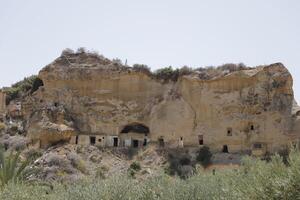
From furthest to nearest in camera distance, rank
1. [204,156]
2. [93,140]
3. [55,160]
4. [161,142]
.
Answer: [93,140]
[161,142]
[204,156]
[55,160]

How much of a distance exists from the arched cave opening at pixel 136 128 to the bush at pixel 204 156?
669 centimetres

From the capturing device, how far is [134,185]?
800 inches

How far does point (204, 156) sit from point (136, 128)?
861 cm

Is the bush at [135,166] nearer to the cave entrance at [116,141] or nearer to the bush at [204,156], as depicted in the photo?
the bush at [204,156]

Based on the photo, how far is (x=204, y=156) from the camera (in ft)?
154

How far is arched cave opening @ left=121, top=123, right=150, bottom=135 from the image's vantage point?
2046 inches

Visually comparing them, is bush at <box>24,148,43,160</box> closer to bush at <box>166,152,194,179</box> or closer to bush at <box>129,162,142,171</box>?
bush at <box>129,162,142,171</box>

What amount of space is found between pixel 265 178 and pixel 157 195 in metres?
5.37

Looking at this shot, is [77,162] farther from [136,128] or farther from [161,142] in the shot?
[136,128]

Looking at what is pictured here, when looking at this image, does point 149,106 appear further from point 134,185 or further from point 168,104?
point 134,185

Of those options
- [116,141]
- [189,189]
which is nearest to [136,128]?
[116,141]

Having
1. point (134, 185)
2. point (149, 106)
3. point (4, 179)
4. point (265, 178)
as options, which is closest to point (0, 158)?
point (4, 179)

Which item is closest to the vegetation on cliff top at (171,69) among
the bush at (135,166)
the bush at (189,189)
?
the bush at (135,166)

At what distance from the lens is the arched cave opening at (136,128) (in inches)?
2046
